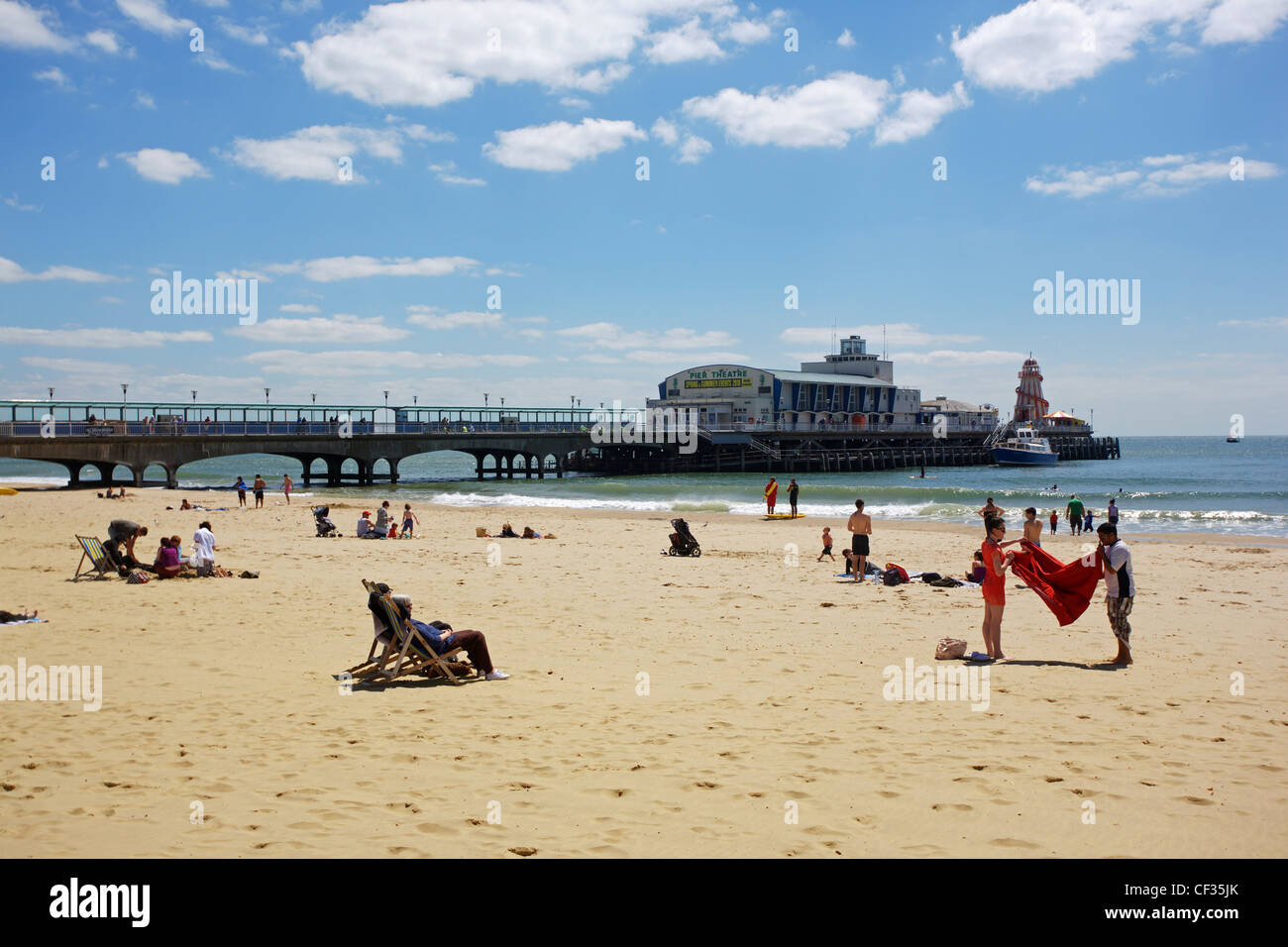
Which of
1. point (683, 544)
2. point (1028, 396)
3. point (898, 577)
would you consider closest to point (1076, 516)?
point (683, 544)

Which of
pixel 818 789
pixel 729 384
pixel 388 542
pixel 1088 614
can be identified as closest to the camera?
pixel 818 789

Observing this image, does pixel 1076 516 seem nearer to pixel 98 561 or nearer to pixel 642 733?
pixel 642 733

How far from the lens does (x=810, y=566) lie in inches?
666

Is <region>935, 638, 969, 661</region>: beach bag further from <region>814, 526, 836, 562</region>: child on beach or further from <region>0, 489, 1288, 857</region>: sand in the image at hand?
<region>814, 526, 836, 562</region>: child on beach

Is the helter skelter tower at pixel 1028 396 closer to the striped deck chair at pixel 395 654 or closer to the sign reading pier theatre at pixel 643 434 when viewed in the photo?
the sign reading pier theatre at pixel 643 434

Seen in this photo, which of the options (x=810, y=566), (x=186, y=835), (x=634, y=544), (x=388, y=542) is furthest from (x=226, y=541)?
(x=186, y=835)

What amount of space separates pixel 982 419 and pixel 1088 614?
297 ft

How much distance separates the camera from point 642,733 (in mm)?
6410

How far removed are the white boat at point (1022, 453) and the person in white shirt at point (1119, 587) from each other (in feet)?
262

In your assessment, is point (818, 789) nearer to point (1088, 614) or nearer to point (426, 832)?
point (426, 832)

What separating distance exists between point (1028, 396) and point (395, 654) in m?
114

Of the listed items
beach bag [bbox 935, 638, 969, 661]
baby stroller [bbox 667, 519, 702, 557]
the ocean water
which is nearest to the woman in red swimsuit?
beach bag [bbox 935, 638, 969, 661]

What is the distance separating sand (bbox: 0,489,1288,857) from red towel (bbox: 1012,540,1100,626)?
21.8 inches
